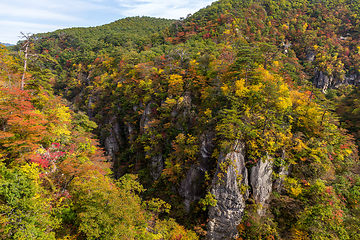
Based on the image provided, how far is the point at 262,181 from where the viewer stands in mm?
14531

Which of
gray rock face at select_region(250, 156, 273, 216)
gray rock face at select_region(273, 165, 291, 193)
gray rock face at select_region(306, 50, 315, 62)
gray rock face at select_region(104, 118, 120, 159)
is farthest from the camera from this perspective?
gray rock face at select_region(306, 50, 315, 62)

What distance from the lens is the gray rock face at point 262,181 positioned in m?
14.5

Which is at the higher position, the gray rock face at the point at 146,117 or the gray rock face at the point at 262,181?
the gray rock face at the point at 146,117

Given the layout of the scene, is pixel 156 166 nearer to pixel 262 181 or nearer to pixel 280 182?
pixel 262 181

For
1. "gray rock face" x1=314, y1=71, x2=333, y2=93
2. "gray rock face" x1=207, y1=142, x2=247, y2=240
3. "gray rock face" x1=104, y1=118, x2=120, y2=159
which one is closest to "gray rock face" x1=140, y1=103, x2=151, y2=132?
"gray rock face" x1=104, y1=118, x2=120, y2=159

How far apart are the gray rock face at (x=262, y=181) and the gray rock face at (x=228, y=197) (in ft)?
3.04

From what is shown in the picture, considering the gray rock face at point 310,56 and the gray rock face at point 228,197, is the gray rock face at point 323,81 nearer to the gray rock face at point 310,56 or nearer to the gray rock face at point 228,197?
the gray rock face at point 310,56

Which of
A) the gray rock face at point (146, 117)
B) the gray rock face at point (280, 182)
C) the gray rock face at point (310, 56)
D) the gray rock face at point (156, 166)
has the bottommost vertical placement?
the gray rock face at point (156, 166)

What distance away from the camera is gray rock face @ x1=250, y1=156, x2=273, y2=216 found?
569 inches

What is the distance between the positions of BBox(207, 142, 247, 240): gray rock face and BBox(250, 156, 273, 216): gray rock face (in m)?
0.93

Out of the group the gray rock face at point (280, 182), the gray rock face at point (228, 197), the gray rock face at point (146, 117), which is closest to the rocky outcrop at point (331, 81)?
the gray rock face at point (280, 182)

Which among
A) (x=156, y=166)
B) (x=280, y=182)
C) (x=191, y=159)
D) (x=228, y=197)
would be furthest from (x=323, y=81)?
(x=156, y=166)

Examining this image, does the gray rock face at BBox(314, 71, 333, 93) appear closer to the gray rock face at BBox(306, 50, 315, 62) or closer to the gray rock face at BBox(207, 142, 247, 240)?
the gray rock face at BBox(306, 50, 315, 62)

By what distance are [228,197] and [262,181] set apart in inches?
140
